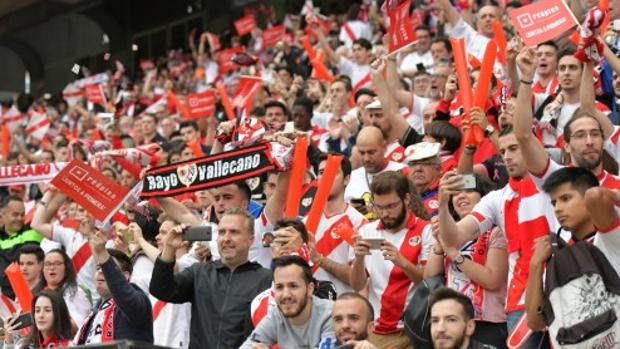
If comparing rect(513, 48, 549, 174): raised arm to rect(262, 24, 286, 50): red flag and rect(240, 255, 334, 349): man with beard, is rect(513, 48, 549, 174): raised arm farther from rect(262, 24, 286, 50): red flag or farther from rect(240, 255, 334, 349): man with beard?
rect(262, 24, 286, 50): red flag

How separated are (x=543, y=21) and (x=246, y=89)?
5.23 meters

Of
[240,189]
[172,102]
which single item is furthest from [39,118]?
[240,189]

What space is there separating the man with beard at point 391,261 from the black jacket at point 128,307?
120 cm

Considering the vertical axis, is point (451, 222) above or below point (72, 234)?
below

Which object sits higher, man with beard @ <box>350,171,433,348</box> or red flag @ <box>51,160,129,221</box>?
red flag @ <box>51,160,129,221</box>

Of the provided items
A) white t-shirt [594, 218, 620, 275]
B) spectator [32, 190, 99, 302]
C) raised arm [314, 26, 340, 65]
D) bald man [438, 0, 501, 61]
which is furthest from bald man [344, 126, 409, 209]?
raised arm [314, 26, 340, 65]

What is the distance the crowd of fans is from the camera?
19.5ft

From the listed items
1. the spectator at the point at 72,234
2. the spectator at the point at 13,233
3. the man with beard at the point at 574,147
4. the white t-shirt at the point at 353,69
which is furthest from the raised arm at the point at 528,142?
the white t-shirt at the point at 353,69

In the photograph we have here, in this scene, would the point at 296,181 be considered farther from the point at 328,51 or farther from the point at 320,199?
the point at 328,51

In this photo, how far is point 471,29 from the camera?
36.3 feet

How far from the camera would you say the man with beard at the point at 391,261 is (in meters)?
6.79

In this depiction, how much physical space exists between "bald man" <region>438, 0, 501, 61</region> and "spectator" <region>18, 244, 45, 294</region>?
3921 mm

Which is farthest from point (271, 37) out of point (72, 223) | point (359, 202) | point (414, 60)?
point (359, 202)

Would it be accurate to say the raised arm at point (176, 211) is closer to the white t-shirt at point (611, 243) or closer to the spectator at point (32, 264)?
the spectator at point (32, 264)
